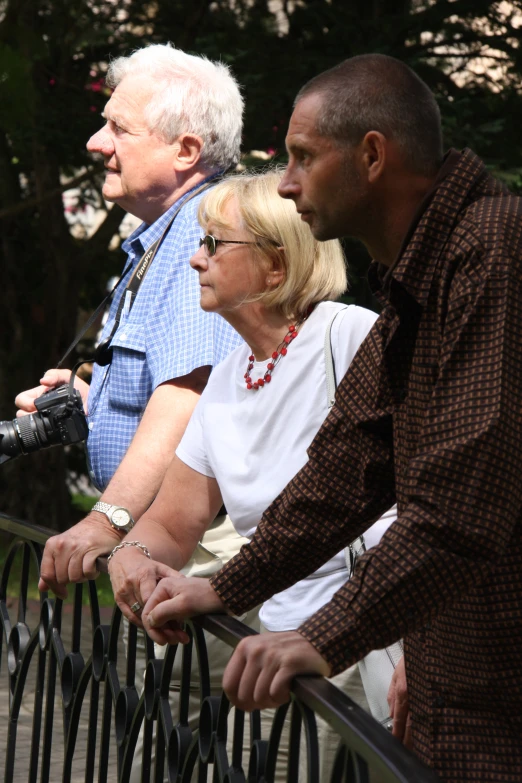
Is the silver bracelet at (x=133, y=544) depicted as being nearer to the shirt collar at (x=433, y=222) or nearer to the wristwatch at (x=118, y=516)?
the wristwatch at (x=118, y=516)

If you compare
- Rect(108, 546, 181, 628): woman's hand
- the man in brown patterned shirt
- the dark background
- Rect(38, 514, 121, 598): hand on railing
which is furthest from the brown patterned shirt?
the dark background

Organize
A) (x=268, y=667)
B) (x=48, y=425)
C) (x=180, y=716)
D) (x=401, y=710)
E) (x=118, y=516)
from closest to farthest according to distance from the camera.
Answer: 1. (x=268, y=667)
2. (x=401, y=710)
3. (x=180, y=716)
4. (x=118, y=516)
5. (x=48, y=425)

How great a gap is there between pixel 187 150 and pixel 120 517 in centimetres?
112

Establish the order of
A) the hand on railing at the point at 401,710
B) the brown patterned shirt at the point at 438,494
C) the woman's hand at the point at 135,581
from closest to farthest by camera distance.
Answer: the brown patterned shirt at the point at 438,494 < the hand on railing at the point at 401,710 < the woman's hand at the point at 135,581

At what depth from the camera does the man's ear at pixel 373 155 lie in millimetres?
1793

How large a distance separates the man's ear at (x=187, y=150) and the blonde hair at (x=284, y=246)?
1.98ft

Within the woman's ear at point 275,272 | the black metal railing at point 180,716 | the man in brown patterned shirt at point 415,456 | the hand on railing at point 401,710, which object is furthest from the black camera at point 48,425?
the hand on railing at point 401,710

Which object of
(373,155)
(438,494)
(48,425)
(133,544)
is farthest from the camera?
(48,425)

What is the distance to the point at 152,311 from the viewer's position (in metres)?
3.04

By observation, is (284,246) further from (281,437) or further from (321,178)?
(321,178)

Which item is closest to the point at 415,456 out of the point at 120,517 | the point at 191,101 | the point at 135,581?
the point at 135,581

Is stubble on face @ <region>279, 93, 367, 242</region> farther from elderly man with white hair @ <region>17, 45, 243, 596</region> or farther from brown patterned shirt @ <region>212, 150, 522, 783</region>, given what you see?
elderly man with white hair @ <region>17, 45, 243, 596</region>

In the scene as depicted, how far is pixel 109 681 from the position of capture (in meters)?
2.46

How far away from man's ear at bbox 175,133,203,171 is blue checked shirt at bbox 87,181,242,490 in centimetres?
14
